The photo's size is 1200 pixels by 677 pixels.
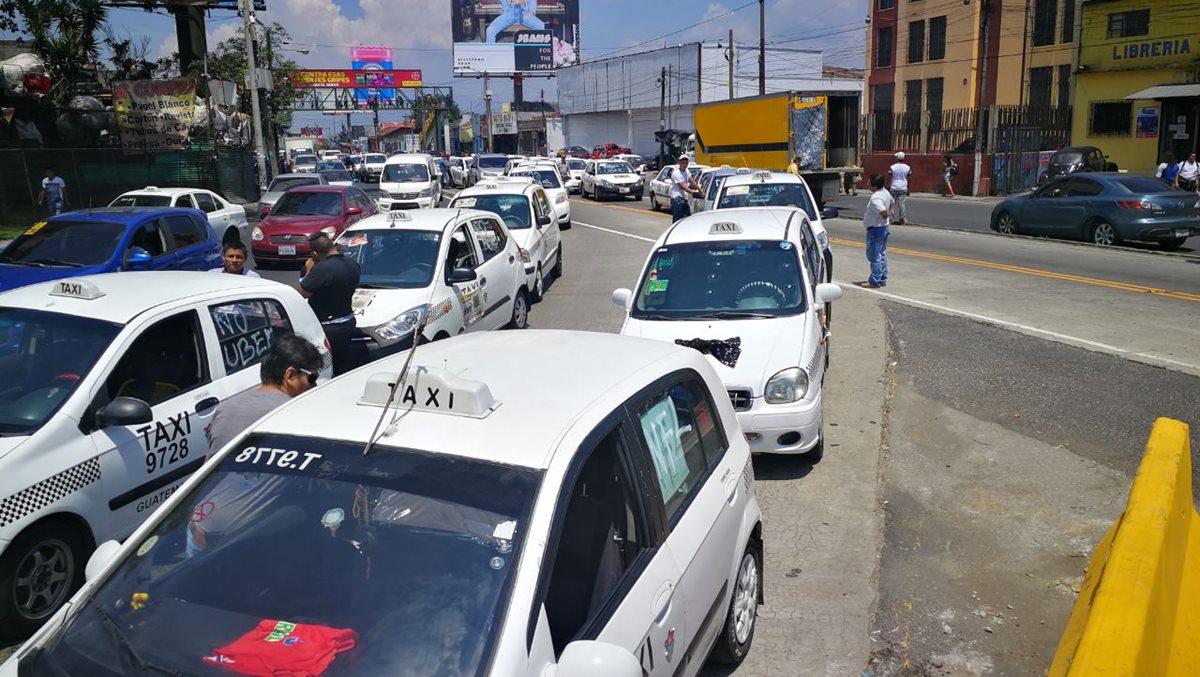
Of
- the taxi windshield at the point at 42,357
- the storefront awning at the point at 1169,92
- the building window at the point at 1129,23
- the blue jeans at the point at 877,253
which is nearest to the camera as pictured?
the taxi windshield at the point at 42,357

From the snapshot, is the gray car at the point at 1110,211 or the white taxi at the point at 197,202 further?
the white taxi at the point at 197,202

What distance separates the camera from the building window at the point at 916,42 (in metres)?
55.9

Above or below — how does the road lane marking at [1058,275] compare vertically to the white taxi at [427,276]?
below

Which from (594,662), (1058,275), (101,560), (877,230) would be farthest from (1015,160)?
(101,560)

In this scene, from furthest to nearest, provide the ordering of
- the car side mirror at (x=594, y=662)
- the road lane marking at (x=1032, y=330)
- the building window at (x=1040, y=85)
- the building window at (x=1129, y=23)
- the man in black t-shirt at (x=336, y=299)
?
the building window at (x=1040, y=85)
the building window at (x=1129, y=23)
the road lane marking at (x=1032, y=330)
the man in black t-shirt at (x=336, y=299)
the car side mirror at (x=594, y=662)

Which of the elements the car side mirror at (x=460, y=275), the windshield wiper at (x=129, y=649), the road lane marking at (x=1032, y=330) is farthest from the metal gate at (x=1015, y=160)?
the windshield wiper at (x=129, y=649)

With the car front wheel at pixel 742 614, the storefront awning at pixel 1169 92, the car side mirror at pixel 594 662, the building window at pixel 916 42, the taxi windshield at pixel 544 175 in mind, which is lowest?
the car front wheel at pixel 742 614

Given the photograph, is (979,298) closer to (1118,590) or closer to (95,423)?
(1118,590)

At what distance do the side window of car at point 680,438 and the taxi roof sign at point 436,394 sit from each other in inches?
27.0

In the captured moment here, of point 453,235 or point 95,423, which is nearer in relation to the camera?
point 95,423

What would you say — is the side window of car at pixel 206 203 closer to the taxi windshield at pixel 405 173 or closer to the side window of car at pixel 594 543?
the taxi windshield at pixel 405 173

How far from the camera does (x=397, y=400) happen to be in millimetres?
3146

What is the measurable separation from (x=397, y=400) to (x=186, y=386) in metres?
2.95

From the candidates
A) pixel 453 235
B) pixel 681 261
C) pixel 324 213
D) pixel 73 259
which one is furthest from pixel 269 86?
pixel 681 261
